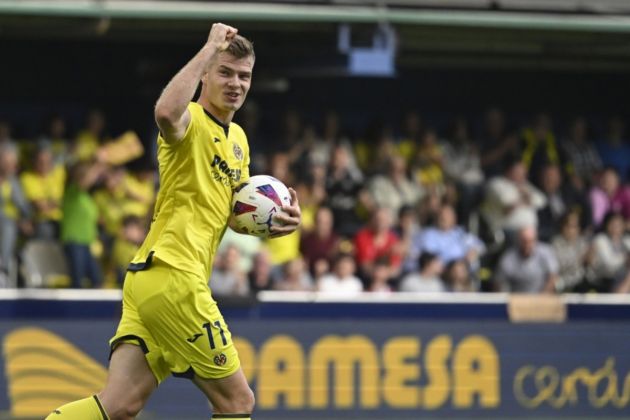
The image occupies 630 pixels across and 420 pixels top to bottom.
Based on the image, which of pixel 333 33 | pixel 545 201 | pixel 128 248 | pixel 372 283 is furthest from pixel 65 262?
pixel 545 201

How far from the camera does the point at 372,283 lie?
14.5 metres

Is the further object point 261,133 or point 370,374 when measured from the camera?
point 261,133

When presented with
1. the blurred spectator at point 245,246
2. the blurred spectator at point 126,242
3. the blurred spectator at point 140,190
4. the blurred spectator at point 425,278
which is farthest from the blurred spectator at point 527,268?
the blurred spectator at point 126,242

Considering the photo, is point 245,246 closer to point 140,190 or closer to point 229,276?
point 229,276

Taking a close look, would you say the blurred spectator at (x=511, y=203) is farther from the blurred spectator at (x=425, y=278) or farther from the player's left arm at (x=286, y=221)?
the player's left arm at (x=286, y=221)

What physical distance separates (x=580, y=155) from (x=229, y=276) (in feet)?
20.1

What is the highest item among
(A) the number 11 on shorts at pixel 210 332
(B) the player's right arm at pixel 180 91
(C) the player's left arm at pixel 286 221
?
(B) the player's right arm at pixel 180 91

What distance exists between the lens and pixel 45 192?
558 inches

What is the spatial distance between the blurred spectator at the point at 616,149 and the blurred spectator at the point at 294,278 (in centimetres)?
574

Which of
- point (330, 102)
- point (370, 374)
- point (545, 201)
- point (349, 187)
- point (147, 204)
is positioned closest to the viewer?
point (370, 374)

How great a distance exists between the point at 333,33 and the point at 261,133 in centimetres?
214

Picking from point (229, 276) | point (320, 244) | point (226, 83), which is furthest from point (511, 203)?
point (226, 83)

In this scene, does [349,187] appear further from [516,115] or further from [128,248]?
[516,115]

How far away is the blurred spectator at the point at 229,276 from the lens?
532 inches
